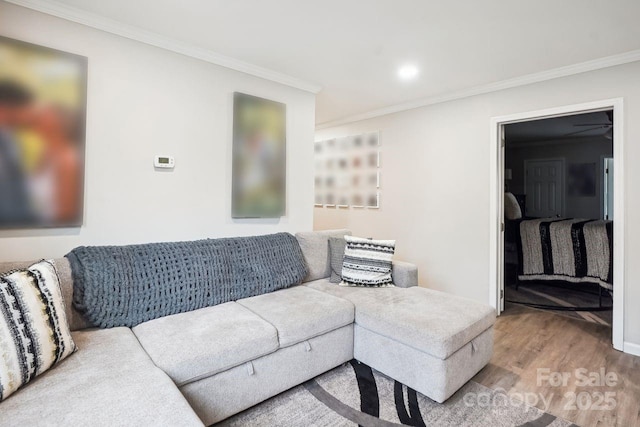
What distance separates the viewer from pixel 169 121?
8.38 feet

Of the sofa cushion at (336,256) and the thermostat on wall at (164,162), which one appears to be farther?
the sofa cushion at (336,256)

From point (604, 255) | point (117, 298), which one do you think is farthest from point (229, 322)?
point (604, 255)

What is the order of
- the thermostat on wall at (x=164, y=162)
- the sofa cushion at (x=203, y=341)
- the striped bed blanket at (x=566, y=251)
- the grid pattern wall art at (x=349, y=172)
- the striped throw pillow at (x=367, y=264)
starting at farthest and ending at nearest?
the grid pattern wall art at (x=349, y=172) → the striped bed blanket at (x=566, y=251) → the striped throw pillow at (x=367, y=264) → the thermostat on wall at (x=164, y=162) → the sofa cushion at (x=203, y=341)

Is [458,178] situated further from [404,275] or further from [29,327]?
[29,327]

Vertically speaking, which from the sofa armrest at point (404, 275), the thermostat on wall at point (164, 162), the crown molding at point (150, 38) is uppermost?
the crown molding at point (150, 38)

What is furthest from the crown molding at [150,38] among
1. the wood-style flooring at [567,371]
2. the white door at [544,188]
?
the white door at [544,188]

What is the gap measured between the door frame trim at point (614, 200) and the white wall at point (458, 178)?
0.04 metres

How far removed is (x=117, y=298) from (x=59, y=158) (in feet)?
3.05

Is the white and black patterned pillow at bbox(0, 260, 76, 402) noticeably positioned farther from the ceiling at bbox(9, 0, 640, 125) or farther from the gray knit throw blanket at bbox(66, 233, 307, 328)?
the ceiling at bbox(9, 0, 640, 125)

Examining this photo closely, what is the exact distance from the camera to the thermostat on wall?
97.7 inches

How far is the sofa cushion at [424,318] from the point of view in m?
1.96

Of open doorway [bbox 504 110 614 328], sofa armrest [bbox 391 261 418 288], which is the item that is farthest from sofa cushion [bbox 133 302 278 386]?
open doorway [bbox 504 110 614 328]

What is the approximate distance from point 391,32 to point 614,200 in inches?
89.4

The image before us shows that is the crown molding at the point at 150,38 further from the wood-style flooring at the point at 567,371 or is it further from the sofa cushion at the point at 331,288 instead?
the wood-style flooring at the point at 567,371
